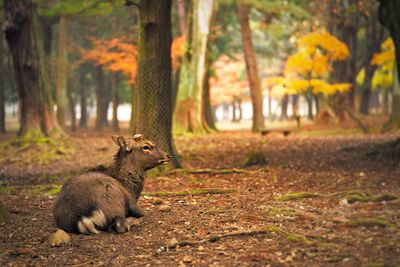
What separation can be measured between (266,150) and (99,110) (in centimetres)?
2593

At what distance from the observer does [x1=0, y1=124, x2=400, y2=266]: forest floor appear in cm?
557

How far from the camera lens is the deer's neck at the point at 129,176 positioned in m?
7.68

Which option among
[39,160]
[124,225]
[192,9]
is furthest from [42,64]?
[124,225]

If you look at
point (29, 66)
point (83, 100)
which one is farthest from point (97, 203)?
point (83, 100)

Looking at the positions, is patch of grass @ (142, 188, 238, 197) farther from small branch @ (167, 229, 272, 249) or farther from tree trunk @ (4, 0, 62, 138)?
tree trunk @ (4, 0, 62, 138)

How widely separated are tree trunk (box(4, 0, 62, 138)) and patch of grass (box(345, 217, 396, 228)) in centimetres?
1529

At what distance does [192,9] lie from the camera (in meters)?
28.1

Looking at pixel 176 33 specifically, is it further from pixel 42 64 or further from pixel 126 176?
pixel 126 176

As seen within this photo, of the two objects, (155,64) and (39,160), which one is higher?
(155,64)

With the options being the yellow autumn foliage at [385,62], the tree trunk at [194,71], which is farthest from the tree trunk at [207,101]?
the yellow autumn foliage at [385,62]

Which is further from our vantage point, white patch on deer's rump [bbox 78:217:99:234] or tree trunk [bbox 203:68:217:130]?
tree trunk [bbox 203:68:217:130]

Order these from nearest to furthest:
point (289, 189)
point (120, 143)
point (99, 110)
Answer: point (120, 143) < point (289, 189) < point (99, 110)

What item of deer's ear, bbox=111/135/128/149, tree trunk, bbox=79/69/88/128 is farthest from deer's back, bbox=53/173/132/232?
tree trunk, bbox=79/69/88/128

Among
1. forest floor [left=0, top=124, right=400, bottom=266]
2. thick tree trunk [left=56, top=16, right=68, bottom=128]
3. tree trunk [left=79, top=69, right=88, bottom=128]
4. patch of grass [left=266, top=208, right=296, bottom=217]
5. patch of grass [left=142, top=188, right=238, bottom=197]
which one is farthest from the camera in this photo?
tree trunk [left=79, top=69, right=88, bottom=128]
